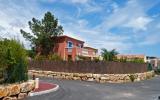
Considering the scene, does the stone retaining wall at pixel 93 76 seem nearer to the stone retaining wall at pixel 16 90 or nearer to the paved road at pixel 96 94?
the paved road at pixel 96 94

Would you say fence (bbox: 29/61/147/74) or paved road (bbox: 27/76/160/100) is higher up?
fence (bbox: 29/61/147/74)

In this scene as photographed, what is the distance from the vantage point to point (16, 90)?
16.2m

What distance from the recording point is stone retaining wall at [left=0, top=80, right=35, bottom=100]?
15.1m

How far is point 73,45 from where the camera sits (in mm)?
53719

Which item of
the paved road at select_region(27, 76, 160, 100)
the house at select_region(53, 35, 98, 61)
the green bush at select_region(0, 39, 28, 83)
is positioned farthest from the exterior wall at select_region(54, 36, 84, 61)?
the green bush at select_region(0, 39, 28, 83)

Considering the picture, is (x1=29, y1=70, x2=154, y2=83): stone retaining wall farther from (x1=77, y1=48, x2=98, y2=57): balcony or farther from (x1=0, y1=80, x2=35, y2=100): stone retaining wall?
(x1=0, y1=80, x2=35, y2=100): stone retaining wall

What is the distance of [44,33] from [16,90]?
36084 mm

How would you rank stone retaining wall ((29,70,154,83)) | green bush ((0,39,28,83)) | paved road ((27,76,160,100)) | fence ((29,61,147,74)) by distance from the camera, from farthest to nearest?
fence ((29,61,147,74)), stone retaining wall ((29,70,154,83)), paved road ((27,76,160,100)), green bush ((0,39,28,83))

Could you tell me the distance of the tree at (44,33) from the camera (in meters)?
52.0

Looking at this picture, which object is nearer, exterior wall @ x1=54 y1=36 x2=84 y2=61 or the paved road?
the paved road

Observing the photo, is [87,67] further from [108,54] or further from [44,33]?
[44,33]

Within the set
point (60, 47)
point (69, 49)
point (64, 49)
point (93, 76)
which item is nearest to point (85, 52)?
point (69, 49)

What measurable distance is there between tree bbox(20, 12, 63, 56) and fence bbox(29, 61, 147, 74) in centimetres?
1142

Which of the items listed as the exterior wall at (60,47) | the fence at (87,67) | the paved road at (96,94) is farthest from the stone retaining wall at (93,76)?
the exterior wall at (60,47)
